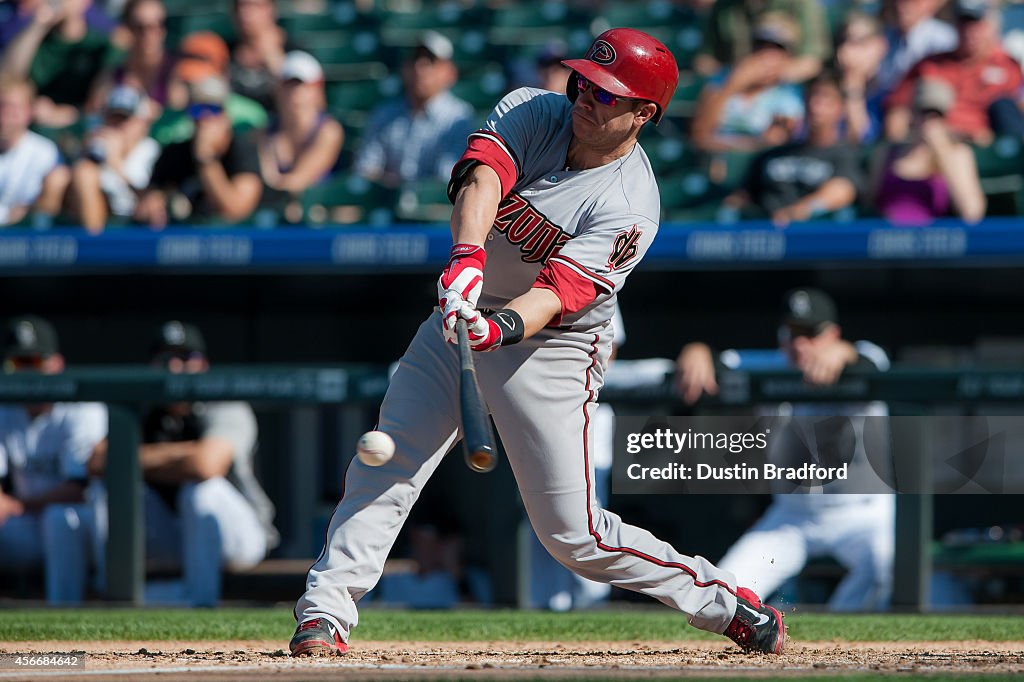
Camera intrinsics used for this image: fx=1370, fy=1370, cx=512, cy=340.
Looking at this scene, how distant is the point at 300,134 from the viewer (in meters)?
6.84

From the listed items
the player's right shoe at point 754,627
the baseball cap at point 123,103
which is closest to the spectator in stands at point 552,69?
the baseball cap at point 123,103

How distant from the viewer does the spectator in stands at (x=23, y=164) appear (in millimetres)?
6574

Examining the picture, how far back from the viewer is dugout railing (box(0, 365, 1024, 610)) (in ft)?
15.3

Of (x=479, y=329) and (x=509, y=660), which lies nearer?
(x=479, y=329)

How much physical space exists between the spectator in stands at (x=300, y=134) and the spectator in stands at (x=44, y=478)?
1.86 metres

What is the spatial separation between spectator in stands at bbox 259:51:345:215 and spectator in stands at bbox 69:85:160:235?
1.96 feet

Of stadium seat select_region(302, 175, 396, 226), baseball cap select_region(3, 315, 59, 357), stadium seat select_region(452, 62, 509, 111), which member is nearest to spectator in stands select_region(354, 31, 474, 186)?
stadium seat select_region(302, 175, 396, 226)

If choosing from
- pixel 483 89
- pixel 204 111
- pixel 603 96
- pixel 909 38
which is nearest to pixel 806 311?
pixel 603 96

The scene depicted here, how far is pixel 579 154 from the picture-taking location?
3.16m

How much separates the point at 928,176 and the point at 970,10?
1341 mm

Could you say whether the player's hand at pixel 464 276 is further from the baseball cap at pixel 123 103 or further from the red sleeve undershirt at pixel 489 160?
the baseball cap at pixel 123 103

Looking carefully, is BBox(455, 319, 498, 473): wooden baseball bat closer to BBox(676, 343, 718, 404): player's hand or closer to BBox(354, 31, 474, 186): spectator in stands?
BBox(676, 343, 718, 404): player's hand

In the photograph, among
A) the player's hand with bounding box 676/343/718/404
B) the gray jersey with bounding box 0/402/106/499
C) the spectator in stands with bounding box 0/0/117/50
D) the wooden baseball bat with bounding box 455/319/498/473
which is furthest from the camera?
the spectator in stands with bounding box 0/0/117/50

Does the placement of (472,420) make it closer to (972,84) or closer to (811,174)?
(811,174)
